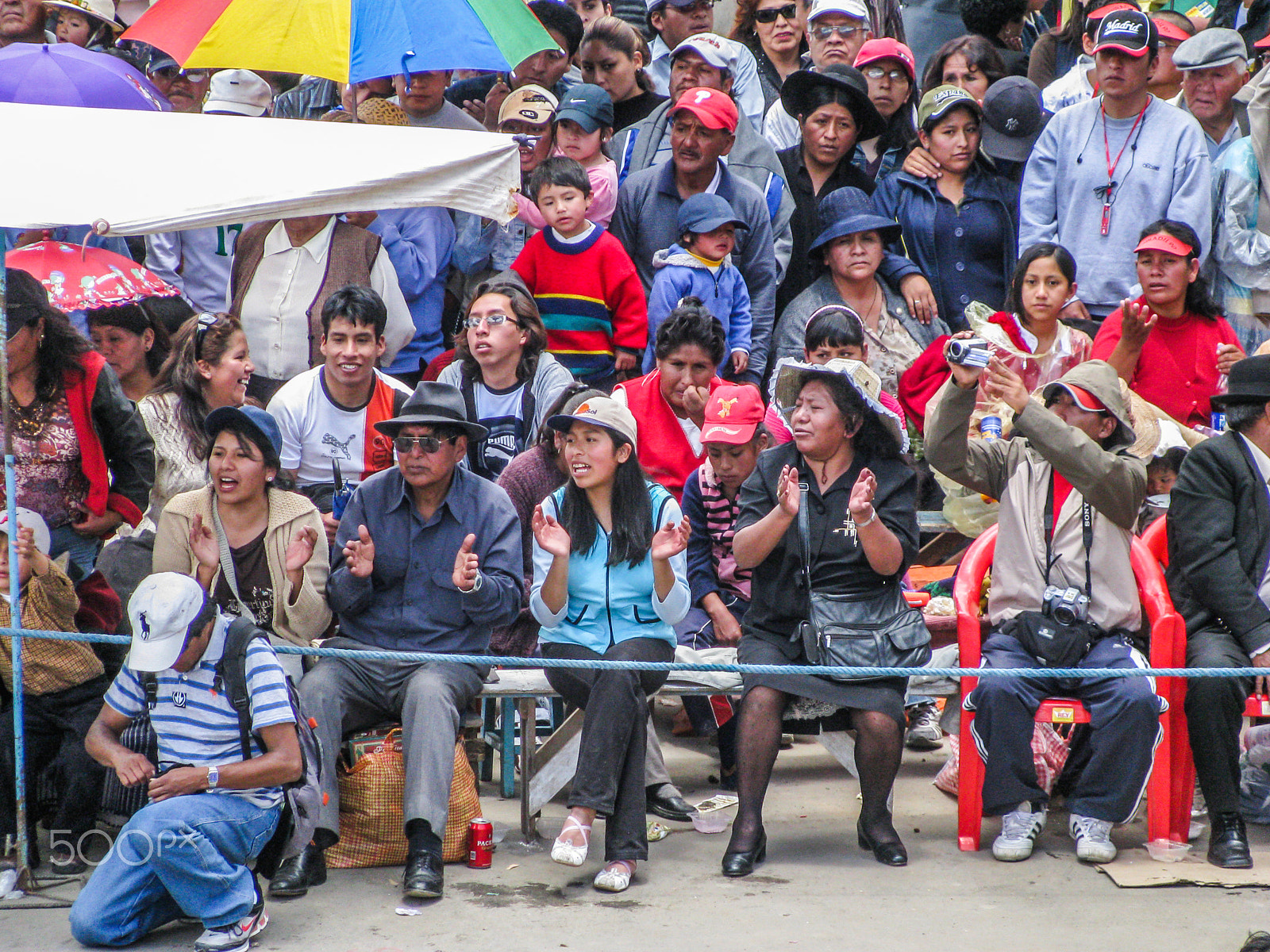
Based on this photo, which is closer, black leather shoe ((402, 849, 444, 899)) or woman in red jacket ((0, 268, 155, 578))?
black leather shoe ((402, 849, 444, 899))

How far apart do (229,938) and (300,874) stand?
45 cm

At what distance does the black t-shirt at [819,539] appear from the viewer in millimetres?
4887

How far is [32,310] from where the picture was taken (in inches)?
197

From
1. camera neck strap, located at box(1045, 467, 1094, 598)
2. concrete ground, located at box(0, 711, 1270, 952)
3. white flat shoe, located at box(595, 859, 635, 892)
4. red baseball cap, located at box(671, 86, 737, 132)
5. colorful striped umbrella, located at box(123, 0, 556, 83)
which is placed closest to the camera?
concrete ground, located at box(0, 711, 1270, 952)

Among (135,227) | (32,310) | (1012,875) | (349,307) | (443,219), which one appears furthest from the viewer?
(443,219)

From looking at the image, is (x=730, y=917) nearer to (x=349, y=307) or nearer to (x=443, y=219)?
(x=349, y=307)

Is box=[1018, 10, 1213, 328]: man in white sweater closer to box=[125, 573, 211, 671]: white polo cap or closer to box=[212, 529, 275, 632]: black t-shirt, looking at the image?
box=[212, 529, 275, 632]: black t-shirt

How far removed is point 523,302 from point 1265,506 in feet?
9.88

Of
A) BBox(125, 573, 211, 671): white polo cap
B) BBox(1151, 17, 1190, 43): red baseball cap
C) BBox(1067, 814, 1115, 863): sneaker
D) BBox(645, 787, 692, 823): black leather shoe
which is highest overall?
BBox(1151, 17, 1190, 43): red baseball cap

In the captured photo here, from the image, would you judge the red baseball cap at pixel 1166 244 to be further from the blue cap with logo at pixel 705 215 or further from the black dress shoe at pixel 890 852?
the black dress shoe at pixel 890 852

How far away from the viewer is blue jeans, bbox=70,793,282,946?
13.2ft

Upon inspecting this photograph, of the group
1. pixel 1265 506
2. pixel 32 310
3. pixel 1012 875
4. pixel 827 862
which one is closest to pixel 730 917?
pixel 827 862

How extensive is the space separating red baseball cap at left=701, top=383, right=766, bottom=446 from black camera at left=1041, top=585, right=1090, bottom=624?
1.27 meters

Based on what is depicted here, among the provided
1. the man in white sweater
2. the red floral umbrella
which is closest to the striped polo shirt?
the red floral umbrella
